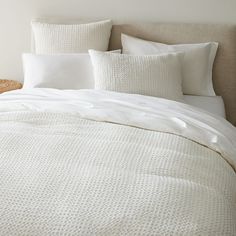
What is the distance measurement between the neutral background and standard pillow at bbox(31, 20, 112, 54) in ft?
0.54

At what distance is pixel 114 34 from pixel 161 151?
4.91 ft

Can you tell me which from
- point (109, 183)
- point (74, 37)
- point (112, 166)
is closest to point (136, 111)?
point (112, 166)

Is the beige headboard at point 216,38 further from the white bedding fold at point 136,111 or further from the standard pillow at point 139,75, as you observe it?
the white bedding fold at point 136,111

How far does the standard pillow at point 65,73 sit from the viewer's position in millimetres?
2977

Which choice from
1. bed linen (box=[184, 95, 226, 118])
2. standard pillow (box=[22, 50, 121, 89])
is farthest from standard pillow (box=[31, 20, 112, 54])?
bed linen (box=[184, 95, 226, 118])

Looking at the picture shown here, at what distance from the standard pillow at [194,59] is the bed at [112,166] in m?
0.53

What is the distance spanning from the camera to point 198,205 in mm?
1647

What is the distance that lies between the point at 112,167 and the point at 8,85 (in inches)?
71.0

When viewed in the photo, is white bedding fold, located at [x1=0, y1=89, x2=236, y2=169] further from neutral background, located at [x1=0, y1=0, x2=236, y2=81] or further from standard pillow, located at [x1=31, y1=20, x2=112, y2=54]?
neutral background, located at [x1=0, y1=0, x2=236, y2=81]

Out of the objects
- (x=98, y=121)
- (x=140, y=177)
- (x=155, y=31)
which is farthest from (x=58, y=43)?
(x=140, y=177)

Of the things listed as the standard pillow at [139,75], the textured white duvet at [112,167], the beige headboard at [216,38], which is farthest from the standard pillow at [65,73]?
the beige headboard at [216,38]

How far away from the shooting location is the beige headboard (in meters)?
3.11

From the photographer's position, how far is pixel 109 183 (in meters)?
1.73

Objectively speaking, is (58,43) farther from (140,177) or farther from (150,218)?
(150,218)
